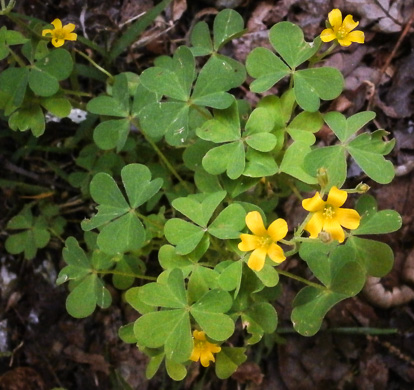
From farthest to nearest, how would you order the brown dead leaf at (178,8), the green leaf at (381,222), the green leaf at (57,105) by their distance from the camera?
the brown dead leaf at (178,8)
the green leaf at (57,105)
the green leaf at (381,222)

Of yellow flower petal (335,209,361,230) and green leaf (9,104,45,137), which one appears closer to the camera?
yellow flower petal (335,209,361,230)

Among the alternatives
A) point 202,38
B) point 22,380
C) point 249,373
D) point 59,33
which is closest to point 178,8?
point 202,38

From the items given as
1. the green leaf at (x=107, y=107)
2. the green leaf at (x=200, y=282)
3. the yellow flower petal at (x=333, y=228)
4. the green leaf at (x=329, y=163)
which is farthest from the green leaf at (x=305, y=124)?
the green leaf at (x=107, y=107)

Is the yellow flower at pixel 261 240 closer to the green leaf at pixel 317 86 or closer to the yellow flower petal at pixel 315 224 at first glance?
the yellow flower petal at pixel 315 224

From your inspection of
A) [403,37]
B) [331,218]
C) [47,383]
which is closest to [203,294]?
[331,218]

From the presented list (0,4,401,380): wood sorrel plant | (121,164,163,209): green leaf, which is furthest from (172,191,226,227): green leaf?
(121,164,163,209): green leaf

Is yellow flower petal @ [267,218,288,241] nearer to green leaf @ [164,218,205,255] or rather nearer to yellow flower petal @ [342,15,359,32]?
green leaf @ [164,218,205,255]

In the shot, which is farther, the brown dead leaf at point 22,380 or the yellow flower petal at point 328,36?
the brown dead leaf at point 22,380

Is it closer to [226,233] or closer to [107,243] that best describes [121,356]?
[107,243]
